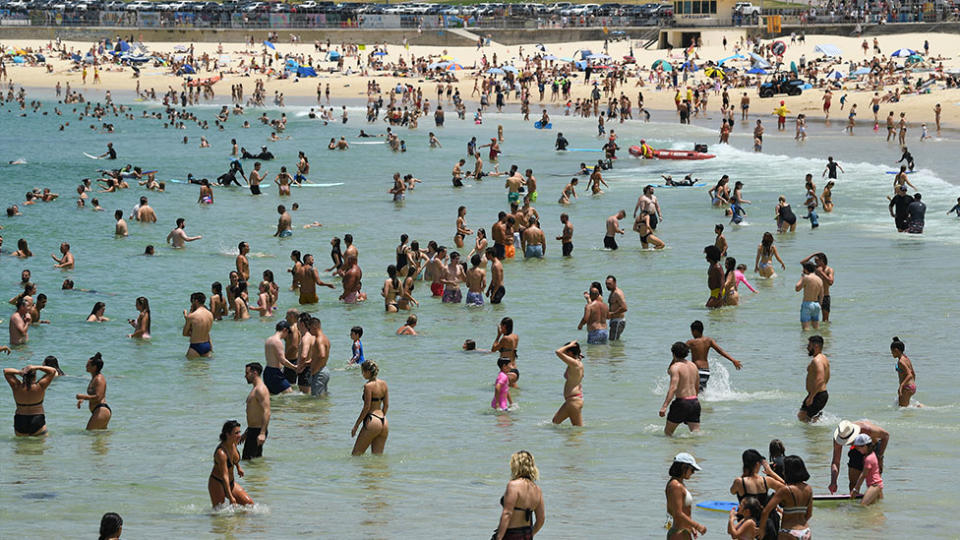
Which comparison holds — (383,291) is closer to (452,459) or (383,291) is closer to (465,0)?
(452,459)

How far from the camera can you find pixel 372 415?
14859mm

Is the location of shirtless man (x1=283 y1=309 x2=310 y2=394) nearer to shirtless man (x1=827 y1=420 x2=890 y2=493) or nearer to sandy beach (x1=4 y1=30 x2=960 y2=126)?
shirtless man (x1=827 y1=420 x2=890 y2=493)

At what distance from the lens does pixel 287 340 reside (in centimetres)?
1838

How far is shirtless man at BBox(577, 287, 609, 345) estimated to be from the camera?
69.5 feet

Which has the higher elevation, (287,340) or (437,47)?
(437,47)

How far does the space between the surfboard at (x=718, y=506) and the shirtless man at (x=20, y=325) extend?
13757 millimetres

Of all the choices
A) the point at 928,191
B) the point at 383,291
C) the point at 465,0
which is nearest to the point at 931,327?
the point at 383,291

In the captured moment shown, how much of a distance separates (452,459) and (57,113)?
68.7 m

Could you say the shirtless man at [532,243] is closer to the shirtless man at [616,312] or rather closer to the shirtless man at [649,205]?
the shirtless man at [649,205]

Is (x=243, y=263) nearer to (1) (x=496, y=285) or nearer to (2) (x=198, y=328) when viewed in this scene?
(1) (x=496, y=285)

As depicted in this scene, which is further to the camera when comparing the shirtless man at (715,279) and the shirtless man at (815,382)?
the shirtless man at (715,279)

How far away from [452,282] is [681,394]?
10.8m

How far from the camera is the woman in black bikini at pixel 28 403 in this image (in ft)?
53.3

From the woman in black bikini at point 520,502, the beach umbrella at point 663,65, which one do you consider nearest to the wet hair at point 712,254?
the woman in black bikini at point 520,502
